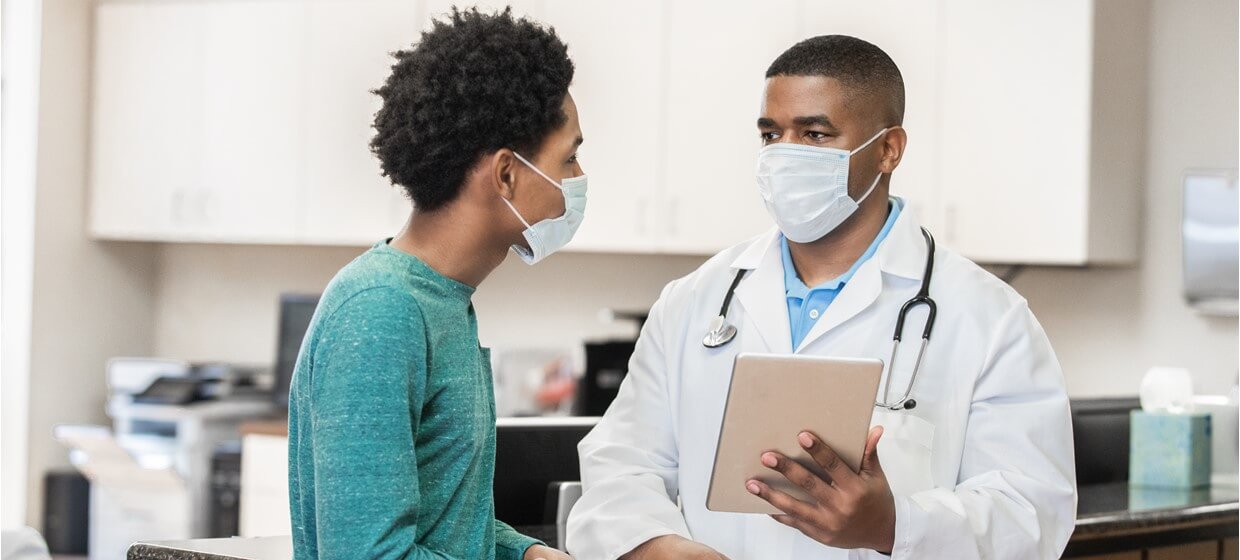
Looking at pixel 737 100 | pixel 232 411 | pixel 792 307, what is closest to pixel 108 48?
pixel 232 411

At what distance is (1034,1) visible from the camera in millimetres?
3484

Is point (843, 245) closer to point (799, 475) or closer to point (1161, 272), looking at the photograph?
point (799, 475)

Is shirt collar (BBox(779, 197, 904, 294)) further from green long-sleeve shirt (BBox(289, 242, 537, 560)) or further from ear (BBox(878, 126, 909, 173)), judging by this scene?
green long-sleeve shirt (BBox(289, 242, 537, 560))

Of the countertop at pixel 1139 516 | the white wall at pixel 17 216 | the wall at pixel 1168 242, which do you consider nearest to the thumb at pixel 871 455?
the countertop at pixel 1139 516

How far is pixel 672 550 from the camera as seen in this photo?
1498 millimetres

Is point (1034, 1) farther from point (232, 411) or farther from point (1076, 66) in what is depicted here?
point (232, 411)

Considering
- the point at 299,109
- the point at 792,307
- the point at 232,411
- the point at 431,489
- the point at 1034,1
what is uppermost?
the point at 1034,1

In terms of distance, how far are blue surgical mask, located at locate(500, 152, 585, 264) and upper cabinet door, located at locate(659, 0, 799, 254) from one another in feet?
7.94

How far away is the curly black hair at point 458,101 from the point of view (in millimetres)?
1190

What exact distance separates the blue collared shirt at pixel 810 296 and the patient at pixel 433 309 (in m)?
0.42

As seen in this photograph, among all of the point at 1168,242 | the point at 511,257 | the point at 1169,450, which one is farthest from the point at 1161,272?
the point at 511,257

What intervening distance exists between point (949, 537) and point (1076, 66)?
93.5 inches

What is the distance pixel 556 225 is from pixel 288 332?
320cm

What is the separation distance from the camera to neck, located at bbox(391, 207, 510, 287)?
1206 millimetres
